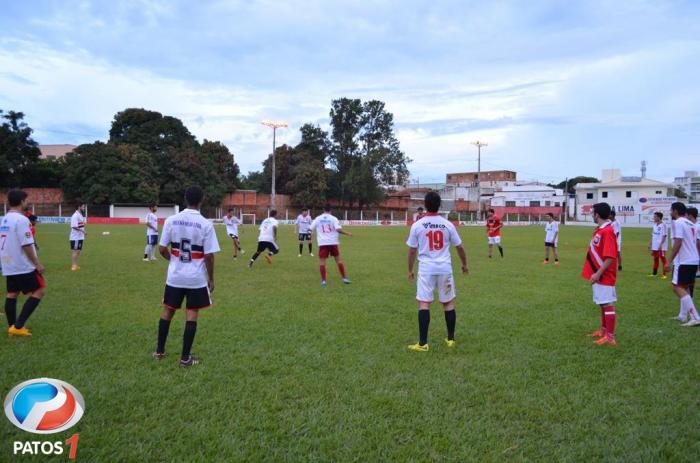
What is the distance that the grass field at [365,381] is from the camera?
12.2ft

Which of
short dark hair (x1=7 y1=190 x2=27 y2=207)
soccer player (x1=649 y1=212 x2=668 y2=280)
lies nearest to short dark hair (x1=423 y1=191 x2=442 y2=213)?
short dark hair (x1=7 y1=190 x2=27 y2=207)

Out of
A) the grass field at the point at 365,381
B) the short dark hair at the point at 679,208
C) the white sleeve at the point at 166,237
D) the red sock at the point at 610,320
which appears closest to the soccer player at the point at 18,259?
the grass field at the point at 365,381

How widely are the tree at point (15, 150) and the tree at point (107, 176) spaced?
5.68 metres

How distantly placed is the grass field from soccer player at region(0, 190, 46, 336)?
39 centimetres

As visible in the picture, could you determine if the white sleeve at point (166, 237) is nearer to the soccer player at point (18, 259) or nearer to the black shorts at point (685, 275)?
the soccer player at point (18, 259)

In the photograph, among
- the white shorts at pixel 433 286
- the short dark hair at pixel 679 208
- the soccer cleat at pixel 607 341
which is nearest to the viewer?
the white shorts at pixel 433 286

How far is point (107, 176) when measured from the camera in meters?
49.8

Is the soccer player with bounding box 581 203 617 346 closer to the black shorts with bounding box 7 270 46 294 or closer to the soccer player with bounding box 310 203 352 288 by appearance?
the soccer player with bounding box 310 203 352 288

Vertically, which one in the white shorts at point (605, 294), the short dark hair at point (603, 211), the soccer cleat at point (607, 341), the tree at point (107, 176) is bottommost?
the soccer cleat at point (607, 341)

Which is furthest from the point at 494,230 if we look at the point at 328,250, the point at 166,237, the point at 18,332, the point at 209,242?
the point at 18,332

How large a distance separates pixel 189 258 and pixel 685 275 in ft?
25.7

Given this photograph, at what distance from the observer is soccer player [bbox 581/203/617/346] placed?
6.43m

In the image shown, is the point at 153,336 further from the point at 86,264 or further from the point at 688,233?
the point at 86,264

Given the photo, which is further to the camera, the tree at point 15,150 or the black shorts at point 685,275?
the tree at point 15,150
